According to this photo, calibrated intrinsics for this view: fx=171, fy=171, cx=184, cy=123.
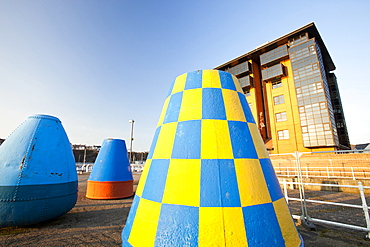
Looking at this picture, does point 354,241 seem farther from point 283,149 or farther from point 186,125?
point 283,149

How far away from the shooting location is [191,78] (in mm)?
2768

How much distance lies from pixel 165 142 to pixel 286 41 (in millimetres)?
29778

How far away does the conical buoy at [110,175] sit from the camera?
808 cm

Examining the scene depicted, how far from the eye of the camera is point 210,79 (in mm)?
2672

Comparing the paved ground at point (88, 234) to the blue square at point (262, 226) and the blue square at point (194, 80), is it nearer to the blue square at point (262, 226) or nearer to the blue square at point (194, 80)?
the blue square at point (262, 226)

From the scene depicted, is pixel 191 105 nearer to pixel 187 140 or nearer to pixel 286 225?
pixel 187 140

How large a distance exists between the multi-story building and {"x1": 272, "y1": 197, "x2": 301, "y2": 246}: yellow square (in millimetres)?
23595

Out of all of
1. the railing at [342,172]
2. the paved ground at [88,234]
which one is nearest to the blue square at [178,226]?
the paved ground at [88,234]

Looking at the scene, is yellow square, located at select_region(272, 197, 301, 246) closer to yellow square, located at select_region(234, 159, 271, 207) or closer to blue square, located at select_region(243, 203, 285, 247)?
blue square, located at select_region(243, 203, 285, 247)

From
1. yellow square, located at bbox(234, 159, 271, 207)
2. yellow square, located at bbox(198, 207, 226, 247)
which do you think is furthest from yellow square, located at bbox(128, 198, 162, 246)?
yellow square, located at bbox(234, 159, 271, 207)

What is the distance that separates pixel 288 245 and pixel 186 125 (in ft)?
5.52

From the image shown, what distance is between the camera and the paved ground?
3701 millimetres

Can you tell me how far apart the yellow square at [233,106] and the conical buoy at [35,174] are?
528cm

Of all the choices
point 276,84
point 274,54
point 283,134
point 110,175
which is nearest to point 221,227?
point 110,175
